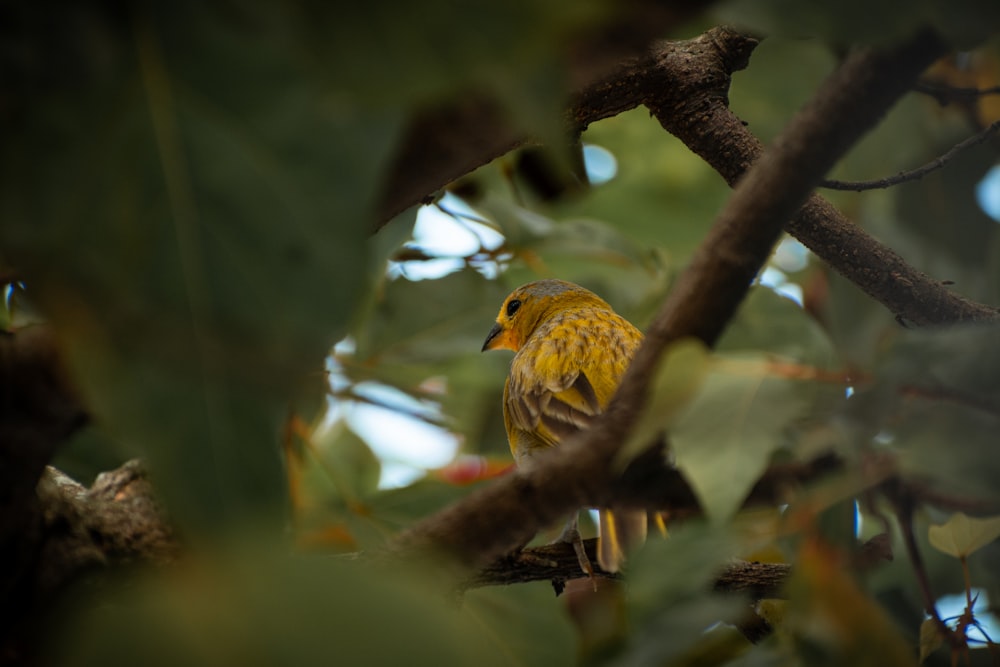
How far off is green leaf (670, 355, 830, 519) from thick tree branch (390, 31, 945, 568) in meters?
0.04

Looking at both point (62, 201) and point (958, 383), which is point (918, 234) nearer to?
point (958, 383)

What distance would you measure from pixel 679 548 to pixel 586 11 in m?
0.48

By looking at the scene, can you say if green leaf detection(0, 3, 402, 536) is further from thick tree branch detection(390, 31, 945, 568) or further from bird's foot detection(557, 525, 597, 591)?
bird's foot detection(557, 525, 597, 591)

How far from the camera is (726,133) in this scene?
1.42 m

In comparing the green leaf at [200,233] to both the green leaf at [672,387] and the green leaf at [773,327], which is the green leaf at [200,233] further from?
the green leaf at [773,327]

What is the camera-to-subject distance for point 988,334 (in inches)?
28.1

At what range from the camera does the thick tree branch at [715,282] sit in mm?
711

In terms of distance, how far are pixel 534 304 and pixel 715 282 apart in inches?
117

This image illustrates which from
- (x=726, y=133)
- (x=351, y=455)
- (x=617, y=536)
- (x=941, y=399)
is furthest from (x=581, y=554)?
(x=351, y=455)

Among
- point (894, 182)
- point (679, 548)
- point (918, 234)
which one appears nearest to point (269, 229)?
point (679, 548)

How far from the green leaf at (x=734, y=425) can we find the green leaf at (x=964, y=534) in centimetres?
38

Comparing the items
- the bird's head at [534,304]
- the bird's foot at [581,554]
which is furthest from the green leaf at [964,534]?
the bird's head at [534,304]

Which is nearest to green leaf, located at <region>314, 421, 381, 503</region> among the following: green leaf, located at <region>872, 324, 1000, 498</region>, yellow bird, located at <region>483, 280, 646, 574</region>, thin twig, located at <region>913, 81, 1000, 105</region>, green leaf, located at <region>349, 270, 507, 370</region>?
yellow bird, located at <region>483, 280, 646, 574</region>

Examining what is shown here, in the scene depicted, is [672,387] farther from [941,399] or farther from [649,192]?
[649,192]
